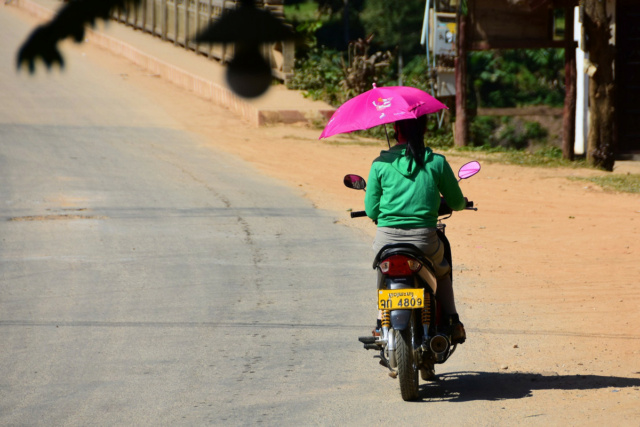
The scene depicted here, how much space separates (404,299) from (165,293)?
3.01 metres

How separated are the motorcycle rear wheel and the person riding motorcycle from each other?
1.41 feet

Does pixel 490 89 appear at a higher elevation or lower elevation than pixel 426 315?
higher

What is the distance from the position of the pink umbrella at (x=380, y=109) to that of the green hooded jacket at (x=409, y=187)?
0.60ft

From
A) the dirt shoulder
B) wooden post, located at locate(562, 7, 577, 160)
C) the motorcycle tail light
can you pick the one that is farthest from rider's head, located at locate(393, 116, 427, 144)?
wooden post, located at locate(562, 7, 577, 160)

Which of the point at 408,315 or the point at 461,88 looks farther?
the point at 461,88

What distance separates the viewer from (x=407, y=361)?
14.4ft

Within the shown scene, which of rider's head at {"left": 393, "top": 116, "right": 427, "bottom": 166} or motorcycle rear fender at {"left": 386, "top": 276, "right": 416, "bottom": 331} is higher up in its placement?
rider's head at {"left": 393, "top": 116, "right": 427, "bottom": 166}

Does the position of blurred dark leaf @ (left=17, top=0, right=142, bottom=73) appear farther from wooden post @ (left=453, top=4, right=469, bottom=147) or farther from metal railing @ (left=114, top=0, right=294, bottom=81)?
wooden post @ (left=453, top=4, right=469, bottom=147)

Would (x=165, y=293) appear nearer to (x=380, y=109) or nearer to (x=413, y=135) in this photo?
(x=380, y=109)

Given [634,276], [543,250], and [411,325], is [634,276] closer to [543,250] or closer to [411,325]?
[543,250]

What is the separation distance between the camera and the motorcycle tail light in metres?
4.43

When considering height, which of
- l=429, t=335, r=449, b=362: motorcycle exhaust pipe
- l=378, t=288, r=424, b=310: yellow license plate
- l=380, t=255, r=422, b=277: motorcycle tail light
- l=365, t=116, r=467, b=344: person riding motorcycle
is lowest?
l=429, t=335, r=449, b=362: motorcycle exhaust pipe

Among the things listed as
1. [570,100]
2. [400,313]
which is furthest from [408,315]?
[570,100]

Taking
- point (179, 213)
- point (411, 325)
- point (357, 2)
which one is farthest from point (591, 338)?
point (179, 213)
